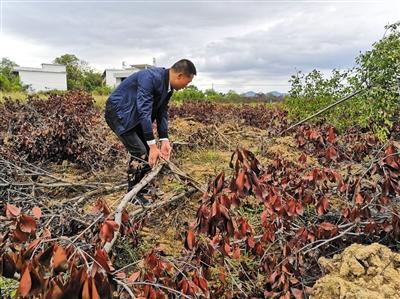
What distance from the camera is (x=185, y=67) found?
3.67 metres

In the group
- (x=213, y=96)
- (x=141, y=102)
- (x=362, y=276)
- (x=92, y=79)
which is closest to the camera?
(x=362, y=276)

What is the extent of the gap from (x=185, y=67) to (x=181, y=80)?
130 millimetres

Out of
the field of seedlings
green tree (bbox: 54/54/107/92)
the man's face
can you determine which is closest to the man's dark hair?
the man's face

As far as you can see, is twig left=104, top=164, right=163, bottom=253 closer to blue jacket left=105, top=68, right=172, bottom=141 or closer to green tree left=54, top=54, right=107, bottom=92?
blue jacket left=105, top=68, right=172, bottom=141

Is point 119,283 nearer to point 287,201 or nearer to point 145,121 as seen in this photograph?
Answer: point 287,201

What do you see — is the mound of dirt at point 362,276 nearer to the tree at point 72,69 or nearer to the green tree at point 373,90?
the green tree at point 373,90

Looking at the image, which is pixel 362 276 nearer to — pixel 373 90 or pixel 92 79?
pixel 373 90

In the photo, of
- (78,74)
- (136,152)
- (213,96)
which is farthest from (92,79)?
(136,152)

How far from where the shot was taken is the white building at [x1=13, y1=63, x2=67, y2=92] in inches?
2243

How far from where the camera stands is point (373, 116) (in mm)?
4418

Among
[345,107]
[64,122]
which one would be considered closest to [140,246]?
[64,122]

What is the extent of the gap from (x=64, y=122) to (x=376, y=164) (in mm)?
4041

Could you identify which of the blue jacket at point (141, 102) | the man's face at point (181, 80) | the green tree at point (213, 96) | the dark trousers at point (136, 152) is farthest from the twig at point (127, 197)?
the green tree at point (213, 96)

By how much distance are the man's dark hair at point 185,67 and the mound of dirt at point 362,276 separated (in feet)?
6.79
